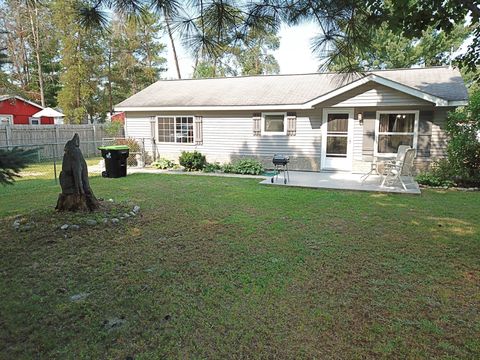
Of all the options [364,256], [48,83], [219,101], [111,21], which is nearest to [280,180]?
[219,101]

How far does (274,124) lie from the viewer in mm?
11602

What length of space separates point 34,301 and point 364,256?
3364 mm

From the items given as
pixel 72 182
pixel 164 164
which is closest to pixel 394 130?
pixel 164 164

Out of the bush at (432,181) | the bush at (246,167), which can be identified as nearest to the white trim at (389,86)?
the bush at (432,181)

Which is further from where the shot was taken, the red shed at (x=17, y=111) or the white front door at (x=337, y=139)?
the red shed at (x=17, y=111)

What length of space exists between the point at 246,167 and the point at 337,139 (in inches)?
125

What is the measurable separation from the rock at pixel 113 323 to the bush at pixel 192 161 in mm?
9347

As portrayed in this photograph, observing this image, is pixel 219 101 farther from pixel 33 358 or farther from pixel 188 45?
pixel 33 358

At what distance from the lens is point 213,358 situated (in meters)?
2.11

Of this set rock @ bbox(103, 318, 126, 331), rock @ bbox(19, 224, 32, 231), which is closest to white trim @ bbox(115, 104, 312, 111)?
rock @ bbox(19, 224, 32, 231)

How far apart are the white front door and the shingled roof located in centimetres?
88

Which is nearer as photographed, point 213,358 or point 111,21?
point 213,358

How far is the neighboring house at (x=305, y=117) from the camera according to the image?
9.43m

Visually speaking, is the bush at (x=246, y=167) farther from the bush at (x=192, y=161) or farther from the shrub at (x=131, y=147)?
the shrub at (x=131, y=147)
